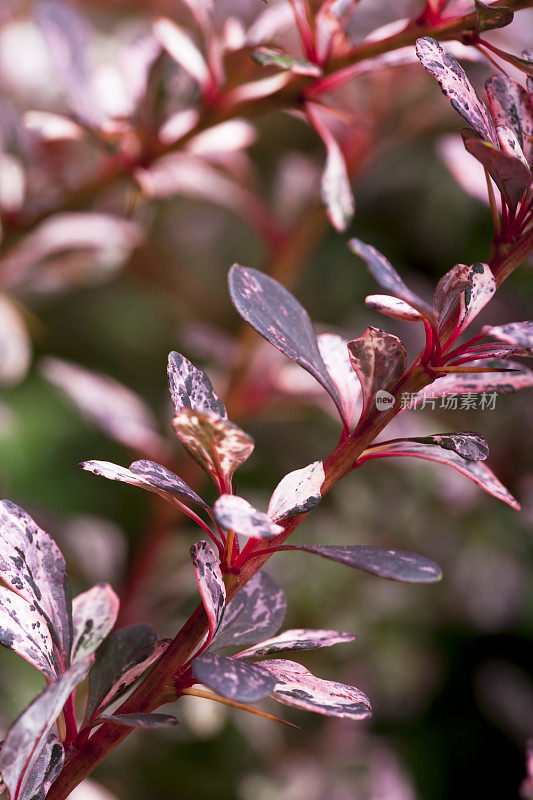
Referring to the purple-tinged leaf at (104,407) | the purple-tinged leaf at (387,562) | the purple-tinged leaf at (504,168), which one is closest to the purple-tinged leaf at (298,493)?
the purple-tinged leaf at (387,562)

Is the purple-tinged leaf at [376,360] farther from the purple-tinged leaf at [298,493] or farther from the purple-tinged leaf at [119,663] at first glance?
the purple-tinged leaf at [119,663]

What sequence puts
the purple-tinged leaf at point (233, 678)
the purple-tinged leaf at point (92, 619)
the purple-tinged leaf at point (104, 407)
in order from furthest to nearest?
the purple-tinged leaf at point (104, 407), the purple-tinged leaf at point (92, 619), the purple-tinged leaf at point (233, 678)

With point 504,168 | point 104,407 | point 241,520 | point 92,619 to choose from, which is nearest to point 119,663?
point 92,619

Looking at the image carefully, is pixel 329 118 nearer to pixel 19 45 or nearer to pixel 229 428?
pixel 19 45

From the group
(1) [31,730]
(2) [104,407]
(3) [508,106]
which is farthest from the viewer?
(2) [104,407]

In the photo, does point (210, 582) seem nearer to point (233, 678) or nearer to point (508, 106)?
point (233, 678)

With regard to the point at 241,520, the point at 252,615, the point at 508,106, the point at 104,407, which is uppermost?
the point at 508,106
